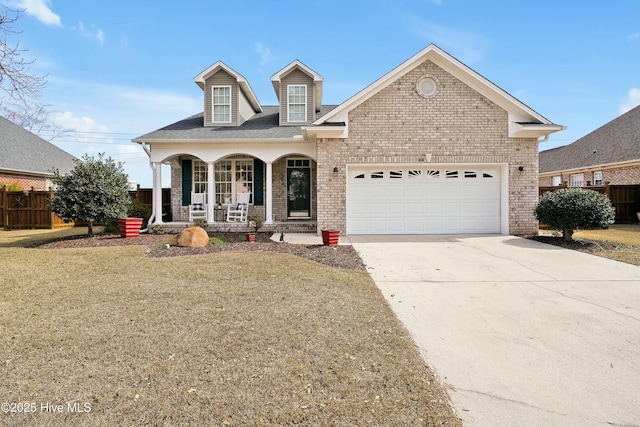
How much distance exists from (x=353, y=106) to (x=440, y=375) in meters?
9.69

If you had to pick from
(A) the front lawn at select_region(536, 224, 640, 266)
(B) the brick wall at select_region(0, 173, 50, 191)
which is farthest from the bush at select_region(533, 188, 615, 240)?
(B) the brick wall at select_region(0, 173, 50, 191)

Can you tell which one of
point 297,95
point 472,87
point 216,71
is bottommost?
point 472,87

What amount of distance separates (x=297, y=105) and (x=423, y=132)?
18.8 ft

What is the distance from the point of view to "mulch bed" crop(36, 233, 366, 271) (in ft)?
25.0

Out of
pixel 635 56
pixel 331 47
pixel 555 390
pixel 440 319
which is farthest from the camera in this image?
pixel 635 56

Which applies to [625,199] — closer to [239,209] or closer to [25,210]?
[239,209]

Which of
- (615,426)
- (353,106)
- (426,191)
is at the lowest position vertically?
(615,426)

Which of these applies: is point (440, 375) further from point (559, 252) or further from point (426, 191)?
point (426, 191)

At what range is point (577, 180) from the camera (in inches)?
888

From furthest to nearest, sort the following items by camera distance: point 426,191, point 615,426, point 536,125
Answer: point 426,191
point 536,125
point 615,426

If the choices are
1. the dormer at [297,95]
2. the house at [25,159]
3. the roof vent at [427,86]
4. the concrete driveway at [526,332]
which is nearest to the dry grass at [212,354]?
the concrete driveway at [526,332]

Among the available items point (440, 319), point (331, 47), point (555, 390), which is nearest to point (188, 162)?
point (331, 47)

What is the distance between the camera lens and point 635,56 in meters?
17.0

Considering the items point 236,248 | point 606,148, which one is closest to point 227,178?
point 236,248
